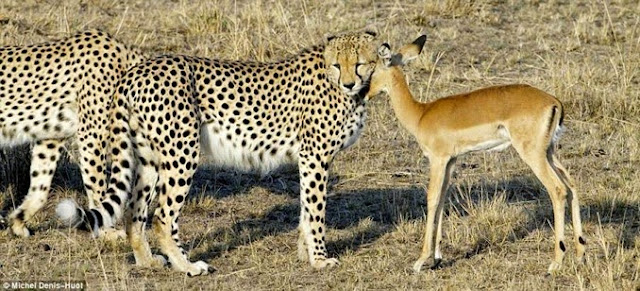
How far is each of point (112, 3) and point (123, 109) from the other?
5828 millimetres

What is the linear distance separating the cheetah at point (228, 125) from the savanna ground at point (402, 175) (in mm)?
275

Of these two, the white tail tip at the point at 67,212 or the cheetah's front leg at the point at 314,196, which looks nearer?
the white tail tip at the point at 67,212

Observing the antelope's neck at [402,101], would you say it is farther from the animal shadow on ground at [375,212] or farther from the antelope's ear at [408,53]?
the animal shadow on ground at [375,212]

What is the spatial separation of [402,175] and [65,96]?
9.60 feet

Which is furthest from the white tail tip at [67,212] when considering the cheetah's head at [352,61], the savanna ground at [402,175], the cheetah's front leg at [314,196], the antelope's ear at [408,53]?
the antelope's ear at [408,53]

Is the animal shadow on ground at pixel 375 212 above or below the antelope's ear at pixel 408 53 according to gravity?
below

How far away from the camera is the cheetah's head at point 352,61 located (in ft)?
27.1

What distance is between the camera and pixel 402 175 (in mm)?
10578

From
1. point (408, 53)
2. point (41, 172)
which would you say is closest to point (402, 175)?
point (408, 53)

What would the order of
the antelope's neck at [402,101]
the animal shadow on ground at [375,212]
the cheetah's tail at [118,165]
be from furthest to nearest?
the animal shadow on ground at [375,212] → the antelope's neck at [402,101] → the cheetah's tail at [118,165]

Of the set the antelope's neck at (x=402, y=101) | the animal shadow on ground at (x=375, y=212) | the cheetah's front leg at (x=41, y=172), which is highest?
the antelope's neck at (x=402, y=101)

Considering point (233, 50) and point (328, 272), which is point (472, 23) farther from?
point (328, 272)

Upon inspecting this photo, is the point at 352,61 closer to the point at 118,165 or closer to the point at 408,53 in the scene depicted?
the point at 408,53

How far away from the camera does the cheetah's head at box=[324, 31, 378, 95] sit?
8258 millimetres
